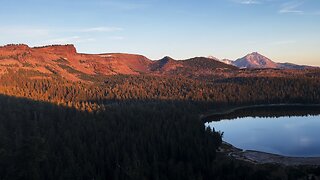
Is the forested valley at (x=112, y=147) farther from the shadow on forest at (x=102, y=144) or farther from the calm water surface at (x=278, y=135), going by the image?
the calm water surface at (x=278, y=135)

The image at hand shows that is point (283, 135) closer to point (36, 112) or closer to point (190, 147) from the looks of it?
point (190, 147)

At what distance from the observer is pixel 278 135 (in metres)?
161

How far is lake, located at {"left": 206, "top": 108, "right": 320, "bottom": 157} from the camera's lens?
134250 millimetres

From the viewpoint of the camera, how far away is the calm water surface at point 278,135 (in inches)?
5290

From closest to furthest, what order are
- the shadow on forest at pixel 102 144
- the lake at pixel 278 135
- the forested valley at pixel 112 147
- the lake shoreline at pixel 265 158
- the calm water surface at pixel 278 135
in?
the forested valley at pixel 112 147
the shadow on forest at pixel 102 144
the lake shoreline at pixel 265 158
the lake at pixel 278 135
the calm water surface at pixel 278 135

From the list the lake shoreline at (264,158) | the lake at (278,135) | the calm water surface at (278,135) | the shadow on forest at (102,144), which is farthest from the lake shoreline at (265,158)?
the calm water surface at (278,135)

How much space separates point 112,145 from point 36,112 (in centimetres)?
6117

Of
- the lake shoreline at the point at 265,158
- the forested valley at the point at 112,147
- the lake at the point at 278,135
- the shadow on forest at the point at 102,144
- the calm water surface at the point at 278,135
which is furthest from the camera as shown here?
the calm water surface at the point at 278,135

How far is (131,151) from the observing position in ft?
366

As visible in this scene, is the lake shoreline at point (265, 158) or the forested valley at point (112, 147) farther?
the lake shoreline at point (265, 158)

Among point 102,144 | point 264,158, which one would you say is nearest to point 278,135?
point 264,158

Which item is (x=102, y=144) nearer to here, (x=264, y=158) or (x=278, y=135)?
(x=264, y=158)

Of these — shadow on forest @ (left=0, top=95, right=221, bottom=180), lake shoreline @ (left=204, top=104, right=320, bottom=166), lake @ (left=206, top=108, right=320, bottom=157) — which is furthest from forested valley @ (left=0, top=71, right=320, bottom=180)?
lake @ (left=206, top=108, right=320, bottom=157)

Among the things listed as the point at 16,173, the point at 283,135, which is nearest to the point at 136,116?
the point at 283,135
